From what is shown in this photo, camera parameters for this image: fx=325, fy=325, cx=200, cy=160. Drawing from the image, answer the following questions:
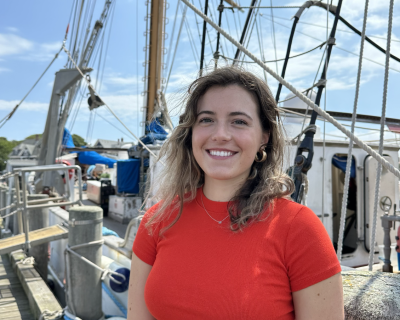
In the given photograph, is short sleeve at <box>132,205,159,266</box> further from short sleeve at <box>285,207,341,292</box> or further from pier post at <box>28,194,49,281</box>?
pier post at <box>28,194,49,281</box>

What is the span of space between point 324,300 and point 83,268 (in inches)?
132

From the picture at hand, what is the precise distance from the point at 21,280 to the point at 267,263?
605 centimetres

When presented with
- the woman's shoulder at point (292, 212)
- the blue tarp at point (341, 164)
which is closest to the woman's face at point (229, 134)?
the woman's shoulder at point (292, 212)

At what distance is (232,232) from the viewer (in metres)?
1.21

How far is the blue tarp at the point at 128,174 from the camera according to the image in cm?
1148

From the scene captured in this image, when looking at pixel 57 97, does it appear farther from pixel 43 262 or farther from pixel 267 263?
pixel 267 263

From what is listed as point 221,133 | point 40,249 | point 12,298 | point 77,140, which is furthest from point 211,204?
point 77,140

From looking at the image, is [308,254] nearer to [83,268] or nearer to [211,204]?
[211,204]

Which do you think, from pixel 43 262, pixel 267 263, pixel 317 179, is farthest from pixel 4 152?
pixel 267 263

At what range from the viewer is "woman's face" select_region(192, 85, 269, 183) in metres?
1.32

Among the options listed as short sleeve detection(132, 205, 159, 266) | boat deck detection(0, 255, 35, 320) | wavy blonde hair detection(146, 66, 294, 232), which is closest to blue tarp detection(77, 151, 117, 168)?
boat deck detection(0, 255, 35, 320)

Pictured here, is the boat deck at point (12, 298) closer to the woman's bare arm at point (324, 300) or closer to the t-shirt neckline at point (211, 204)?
the t-shirt neckline at point (211, 204)

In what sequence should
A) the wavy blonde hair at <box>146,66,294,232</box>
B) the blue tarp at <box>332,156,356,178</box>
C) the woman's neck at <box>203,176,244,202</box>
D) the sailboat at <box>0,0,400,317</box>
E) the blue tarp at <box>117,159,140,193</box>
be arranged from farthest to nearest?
the blue tarp at <box>117,159,140,193</box> → the blue tarp at <box>332,156,356,178</box> → the sailboat at <box>0,0,400,317</box> → the woman's neck at <box>203,176,244,202</box> → the wavy blonde hair at <box>146,66,294,232</box>

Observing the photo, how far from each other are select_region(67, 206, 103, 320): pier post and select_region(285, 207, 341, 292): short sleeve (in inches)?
120
